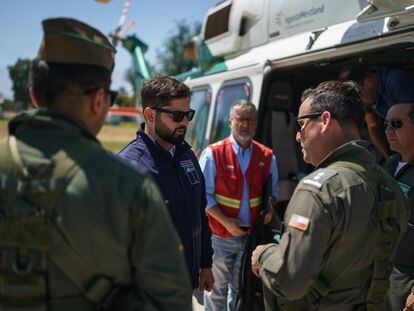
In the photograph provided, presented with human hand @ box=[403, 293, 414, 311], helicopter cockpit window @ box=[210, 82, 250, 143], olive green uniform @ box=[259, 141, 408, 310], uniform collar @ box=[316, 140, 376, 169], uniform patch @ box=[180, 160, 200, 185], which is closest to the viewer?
olive green uniform @ box=[259, 141, 408, 310]

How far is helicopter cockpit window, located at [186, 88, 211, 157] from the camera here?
15.5 feet

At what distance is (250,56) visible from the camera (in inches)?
173

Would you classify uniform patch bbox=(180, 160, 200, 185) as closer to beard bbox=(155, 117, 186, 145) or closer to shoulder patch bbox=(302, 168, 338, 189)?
beard bbox=(155, 117, 186, 145)

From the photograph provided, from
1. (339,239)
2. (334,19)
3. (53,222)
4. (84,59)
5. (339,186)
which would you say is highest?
(334,19)

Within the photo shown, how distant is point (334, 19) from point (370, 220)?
2254 millimetres

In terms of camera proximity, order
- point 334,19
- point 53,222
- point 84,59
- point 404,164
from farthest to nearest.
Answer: point 334,19 → point 404,164 → point 84,59 → point 53,222

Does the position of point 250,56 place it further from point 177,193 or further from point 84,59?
point 84,59

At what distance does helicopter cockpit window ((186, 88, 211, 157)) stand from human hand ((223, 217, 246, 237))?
1697 millimetres

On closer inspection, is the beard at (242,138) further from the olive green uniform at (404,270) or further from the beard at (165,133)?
the olive green uniform at (404,270)

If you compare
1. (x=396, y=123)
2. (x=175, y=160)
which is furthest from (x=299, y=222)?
(x=396, y=123)

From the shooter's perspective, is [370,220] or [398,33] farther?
[398,33]

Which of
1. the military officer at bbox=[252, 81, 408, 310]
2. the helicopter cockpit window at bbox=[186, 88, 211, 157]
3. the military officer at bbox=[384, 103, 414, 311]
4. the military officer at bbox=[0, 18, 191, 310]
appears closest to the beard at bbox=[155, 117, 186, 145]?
the military officer at bbox=[252, 81, 408, 310]

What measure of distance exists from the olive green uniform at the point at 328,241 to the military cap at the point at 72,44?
2.90 feet

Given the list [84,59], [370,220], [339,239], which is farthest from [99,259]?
[370,220]
